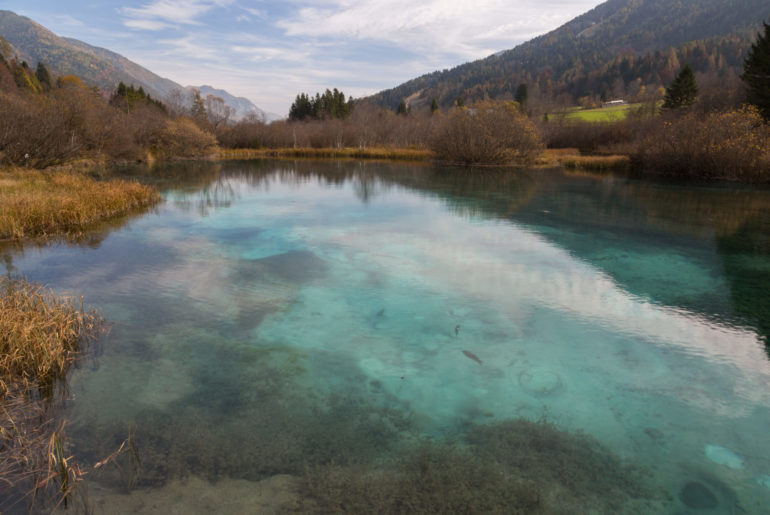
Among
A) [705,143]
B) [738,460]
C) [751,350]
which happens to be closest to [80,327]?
[738,460]

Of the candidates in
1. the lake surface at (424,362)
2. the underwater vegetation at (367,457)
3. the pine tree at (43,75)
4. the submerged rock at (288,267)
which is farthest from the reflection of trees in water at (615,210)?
the pine tree at (43,75)

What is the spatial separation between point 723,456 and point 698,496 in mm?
763

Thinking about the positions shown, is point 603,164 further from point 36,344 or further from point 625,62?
point 625,62

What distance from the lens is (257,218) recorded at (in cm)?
1609

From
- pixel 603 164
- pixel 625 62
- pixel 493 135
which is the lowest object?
pixel 603 164

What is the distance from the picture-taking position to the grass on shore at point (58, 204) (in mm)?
12031

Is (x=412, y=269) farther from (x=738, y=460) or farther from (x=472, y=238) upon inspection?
(x=738, y=460)

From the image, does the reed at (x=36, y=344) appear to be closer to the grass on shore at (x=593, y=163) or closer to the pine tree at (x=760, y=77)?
the grass on shore at (x=593, y=163)

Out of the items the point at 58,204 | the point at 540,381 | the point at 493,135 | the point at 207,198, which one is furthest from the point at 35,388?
the point at 493,135

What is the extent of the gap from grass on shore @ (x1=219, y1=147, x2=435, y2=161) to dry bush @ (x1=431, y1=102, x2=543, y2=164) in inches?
294

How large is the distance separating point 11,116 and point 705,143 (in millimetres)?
38030

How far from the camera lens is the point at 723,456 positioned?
4.12m

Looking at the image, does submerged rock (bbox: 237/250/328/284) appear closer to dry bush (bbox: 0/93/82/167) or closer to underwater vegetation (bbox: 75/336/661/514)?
underwater vegetation (bbox: 75/336/661/514)

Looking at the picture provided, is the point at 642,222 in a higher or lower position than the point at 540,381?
higher
